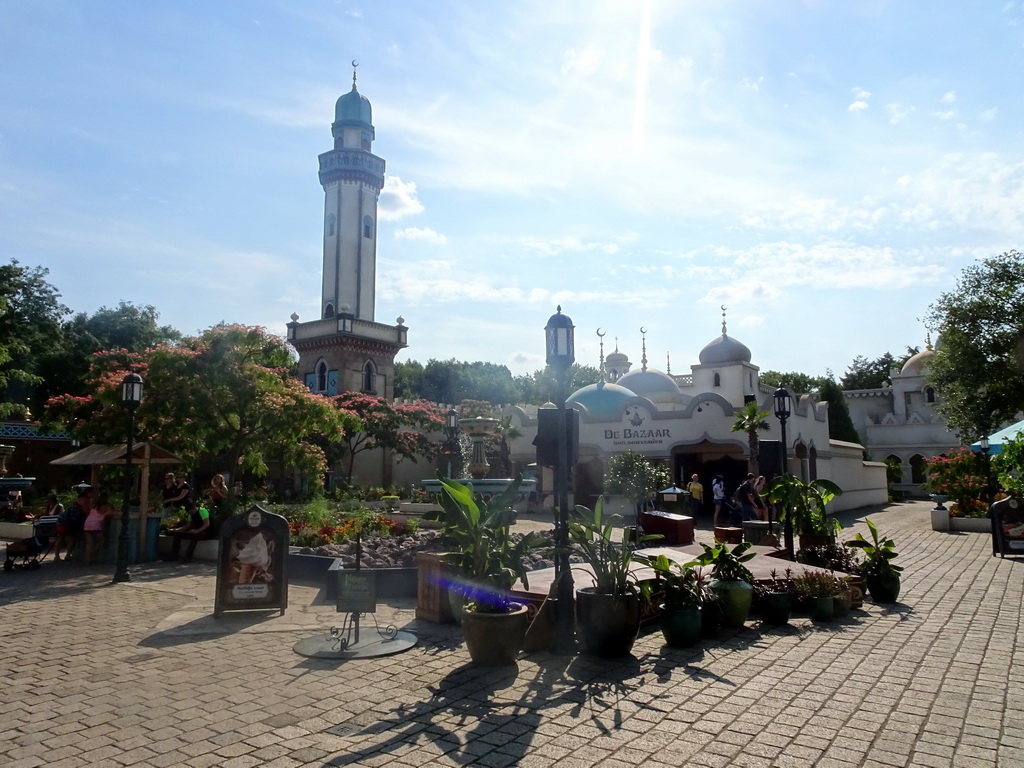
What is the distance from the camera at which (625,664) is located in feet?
22.8

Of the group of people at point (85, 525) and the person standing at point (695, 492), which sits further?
the person standing at point (695, 492)

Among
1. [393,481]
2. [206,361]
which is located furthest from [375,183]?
[206,361]

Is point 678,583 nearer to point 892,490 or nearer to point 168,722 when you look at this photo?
point 168,722

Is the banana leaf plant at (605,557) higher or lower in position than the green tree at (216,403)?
lower

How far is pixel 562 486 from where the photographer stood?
7695 mm

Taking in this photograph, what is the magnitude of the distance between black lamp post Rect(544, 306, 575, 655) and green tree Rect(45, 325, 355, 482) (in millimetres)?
9306

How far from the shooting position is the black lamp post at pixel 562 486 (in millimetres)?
7332

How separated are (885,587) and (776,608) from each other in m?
2.23

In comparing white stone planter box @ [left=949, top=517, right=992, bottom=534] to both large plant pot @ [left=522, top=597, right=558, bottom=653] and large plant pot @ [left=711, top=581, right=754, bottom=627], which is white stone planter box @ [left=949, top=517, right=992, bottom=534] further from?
large plant pot @ [left=522, top=597, right=558, bottom=653]

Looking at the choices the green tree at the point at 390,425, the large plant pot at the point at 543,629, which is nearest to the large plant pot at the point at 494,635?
the large plant pot at the point at 543,629

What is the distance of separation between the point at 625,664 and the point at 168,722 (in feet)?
12.7

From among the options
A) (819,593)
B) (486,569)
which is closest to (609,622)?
(486,569)

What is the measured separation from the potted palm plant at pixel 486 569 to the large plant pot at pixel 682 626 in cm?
160

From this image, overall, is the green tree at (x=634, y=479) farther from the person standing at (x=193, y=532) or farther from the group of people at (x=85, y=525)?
the group of people at (x=85, y=525)
